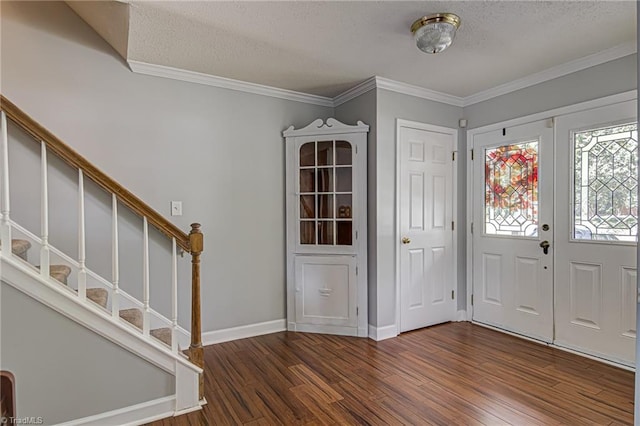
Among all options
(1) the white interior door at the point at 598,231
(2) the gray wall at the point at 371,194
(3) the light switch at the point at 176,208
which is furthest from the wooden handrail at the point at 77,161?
(1) the white interior door at the point at 598,231

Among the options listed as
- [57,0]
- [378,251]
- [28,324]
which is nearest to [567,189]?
[378,251]

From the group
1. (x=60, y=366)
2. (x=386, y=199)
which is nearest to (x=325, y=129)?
(x=386, y=199)

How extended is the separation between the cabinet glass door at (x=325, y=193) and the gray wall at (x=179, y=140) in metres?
0.24

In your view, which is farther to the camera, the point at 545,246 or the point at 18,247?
the point at 545,246

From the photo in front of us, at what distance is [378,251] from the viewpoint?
3117 mm

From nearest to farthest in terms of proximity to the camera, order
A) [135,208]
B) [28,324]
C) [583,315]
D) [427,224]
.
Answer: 1. [28,324]
2. [135,208]
3. [583,315]
4. [427,224]

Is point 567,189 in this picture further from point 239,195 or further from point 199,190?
point 199,190

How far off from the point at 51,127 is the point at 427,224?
337 cm

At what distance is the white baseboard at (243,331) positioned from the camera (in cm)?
301

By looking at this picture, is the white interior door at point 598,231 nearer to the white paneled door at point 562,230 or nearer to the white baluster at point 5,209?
the white paneled door at point 562,230

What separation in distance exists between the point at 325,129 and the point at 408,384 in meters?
2.33

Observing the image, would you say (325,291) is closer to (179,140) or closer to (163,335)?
(163,335)

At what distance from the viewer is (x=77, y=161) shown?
1.79 m

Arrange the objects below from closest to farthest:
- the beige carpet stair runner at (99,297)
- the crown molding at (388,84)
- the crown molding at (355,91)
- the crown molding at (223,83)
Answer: the beige carpet stair runner at (99,297) → the crown molding at (388,84) → the crown molding at (223,83) → the crown molding at (355,91)
